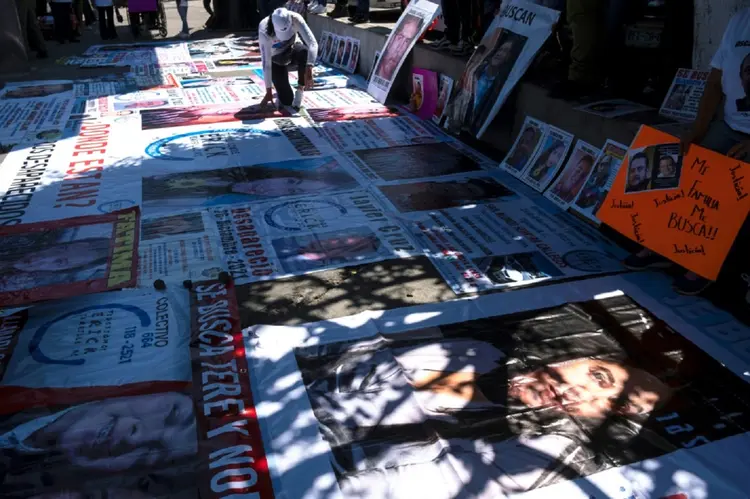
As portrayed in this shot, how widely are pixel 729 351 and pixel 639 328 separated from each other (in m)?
0.37

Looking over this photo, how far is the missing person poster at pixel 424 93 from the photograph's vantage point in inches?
255

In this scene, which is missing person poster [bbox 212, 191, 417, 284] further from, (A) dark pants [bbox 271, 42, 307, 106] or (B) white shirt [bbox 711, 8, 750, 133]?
(A) dark pants [bbox 271, 42, 307, 106]

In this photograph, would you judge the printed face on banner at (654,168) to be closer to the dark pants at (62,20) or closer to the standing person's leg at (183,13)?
the standing person's leg at (183,13)

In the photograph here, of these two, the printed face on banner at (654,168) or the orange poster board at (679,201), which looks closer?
the orange poster board at (679,201)

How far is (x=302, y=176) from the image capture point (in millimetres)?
4973

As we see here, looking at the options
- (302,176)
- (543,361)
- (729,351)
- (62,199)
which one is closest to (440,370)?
(543,361)

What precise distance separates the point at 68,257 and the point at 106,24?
9.89 meters

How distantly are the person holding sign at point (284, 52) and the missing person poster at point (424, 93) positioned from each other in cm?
111

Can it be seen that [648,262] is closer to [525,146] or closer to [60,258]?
[525,146]

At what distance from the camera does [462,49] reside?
247 inches

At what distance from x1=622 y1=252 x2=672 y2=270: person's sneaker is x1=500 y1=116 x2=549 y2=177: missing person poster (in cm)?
147

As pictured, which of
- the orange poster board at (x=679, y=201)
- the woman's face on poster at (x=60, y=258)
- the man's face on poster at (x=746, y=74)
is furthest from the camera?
the woman's face on poster at (x=60, y=258)

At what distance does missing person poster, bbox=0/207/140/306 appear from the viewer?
3369 mm

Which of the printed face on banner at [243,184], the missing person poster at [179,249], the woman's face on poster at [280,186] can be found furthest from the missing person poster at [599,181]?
the missing person poster at [179,249]
